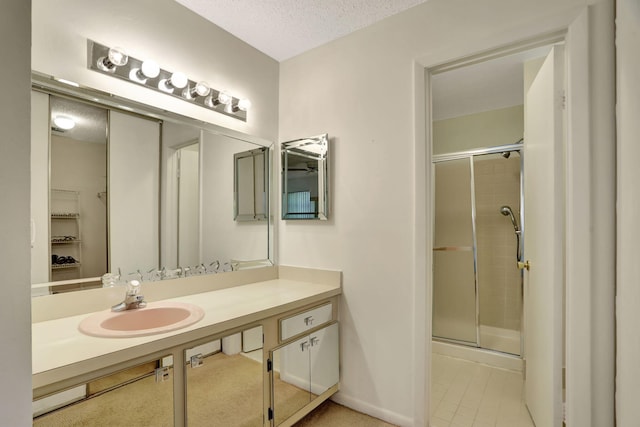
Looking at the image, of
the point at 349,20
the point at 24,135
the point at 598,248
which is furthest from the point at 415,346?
the point at 349,20

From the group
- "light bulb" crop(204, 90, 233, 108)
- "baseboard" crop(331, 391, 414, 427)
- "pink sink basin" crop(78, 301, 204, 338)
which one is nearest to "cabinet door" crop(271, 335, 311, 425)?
"baseboard" crop(331, 391, 414, 427)

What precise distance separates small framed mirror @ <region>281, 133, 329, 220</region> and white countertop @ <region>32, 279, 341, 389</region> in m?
0.57

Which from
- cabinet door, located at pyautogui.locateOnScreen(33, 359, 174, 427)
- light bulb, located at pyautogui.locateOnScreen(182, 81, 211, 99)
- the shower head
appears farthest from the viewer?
the shower head

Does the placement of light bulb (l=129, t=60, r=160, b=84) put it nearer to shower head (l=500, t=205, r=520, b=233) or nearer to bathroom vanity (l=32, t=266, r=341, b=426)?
bathroom vanity (l=32, t=266, r=341, b=426)

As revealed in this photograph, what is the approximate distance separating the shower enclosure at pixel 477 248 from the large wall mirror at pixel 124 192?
2.12 m

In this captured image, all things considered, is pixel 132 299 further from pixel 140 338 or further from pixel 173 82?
Result: pixel 173 82

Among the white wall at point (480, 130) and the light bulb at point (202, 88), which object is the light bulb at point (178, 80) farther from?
the white wall at point (480, 130)

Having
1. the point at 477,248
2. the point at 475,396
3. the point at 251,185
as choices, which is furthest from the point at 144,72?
the point at 477,248

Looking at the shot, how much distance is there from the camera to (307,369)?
5.84 feet

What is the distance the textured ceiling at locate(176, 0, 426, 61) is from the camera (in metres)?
1.79

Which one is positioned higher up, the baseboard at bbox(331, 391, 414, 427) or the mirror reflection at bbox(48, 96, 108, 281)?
the mirror reflection at bbox(48, 96, 108, 281)

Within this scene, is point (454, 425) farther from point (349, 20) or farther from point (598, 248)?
point (349, 20)

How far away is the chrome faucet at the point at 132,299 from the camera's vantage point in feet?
4.70
